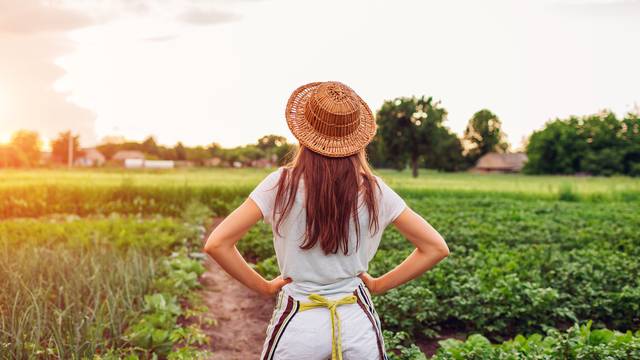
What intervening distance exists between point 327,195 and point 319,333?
1.66ft

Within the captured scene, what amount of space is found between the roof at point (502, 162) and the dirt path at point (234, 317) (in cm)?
6250

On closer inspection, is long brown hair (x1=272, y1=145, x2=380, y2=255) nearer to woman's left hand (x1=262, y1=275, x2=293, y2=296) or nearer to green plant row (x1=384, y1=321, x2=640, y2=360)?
woman's left hand (x1=262, y1=275, x2=293, y2=296)

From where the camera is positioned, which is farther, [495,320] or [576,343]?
[495,320]

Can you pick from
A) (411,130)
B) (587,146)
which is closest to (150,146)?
(411,130)

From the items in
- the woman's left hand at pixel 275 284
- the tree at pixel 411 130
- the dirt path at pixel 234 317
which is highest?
the tree at pixel 411 130

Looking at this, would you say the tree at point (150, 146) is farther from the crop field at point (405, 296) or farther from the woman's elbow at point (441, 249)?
the woman's elbow at point (441, 249)

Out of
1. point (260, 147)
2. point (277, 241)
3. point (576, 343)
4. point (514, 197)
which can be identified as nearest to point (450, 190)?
point (514, 197)

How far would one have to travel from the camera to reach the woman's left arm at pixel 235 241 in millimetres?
2102

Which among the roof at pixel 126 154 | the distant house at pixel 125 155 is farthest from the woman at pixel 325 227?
the roof at pixel 126 154

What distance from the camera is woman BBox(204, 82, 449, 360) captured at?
2090 mm

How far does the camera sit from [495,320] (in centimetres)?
539

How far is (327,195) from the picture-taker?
208cm

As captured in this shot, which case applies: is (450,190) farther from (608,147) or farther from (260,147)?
(608,147)

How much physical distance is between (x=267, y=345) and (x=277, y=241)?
1.31ft
